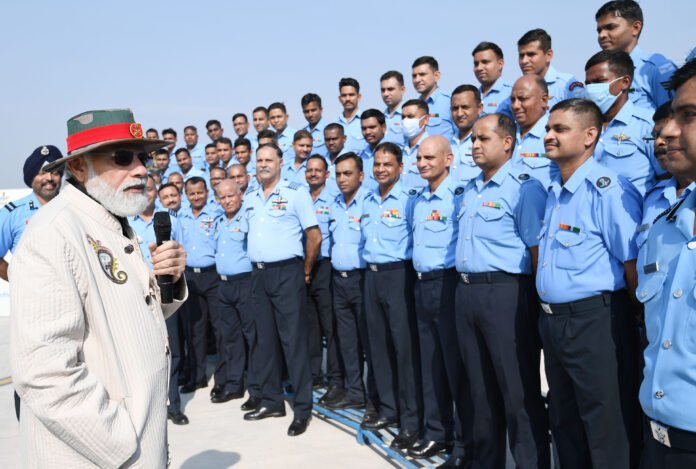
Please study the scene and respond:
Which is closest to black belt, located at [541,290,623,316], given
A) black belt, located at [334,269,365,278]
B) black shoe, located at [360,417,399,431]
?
black shoe, located at [360,417,399,431]

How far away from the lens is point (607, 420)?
9.23ft

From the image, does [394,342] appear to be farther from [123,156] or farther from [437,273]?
[123,156]

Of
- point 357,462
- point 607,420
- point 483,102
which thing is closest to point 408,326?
point 357,462

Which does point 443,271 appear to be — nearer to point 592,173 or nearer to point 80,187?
point 592,173

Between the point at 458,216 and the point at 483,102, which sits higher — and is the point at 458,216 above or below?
below

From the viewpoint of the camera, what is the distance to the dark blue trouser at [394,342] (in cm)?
456

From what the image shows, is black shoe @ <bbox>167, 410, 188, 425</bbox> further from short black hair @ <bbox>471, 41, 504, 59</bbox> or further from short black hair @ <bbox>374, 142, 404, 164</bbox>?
short black hair @ <bbox>471, 41, 504, 59</bbox>

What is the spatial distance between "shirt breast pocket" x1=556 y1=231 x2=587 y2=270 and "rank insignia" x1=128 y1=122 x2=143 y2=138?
206cm

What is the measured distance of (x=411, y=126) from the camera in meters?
5.76

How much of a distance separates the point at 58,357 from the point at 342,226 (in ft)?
12.9

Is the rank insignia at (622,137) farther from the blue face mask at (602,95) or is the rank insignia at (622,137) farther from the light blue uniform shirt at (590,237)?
the light blue uniform shirt at (590,237)

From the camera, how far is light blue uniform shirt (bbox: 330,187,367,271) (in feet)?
17.7

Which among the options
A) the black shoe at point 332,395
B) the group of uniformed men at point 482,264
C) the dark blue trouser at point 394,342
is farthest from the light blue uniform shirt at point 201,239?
the dark blue trouser at point 394,342

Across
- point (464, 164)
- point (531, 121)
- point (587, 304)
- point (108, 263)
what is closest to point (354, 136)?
point (464, 164)
